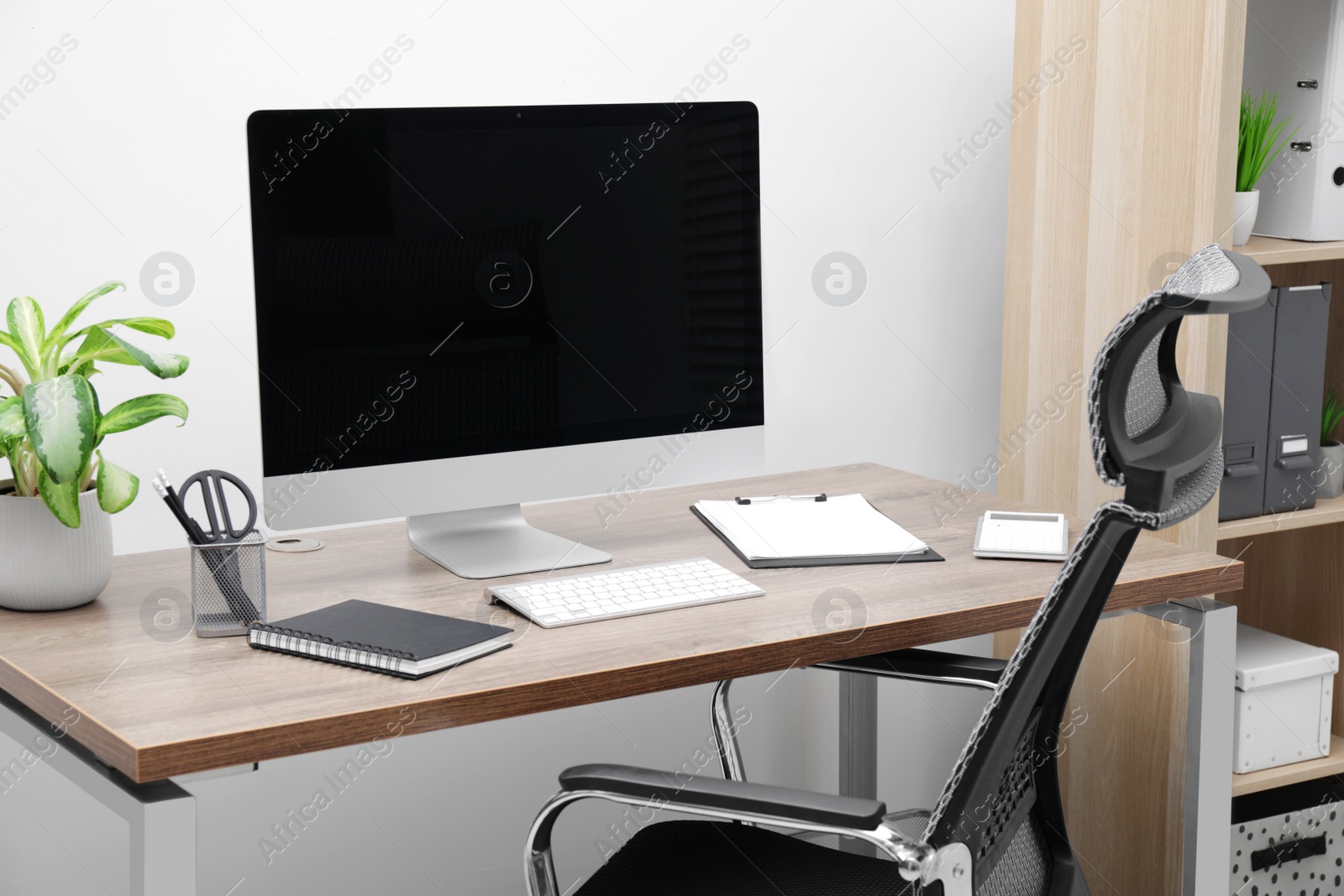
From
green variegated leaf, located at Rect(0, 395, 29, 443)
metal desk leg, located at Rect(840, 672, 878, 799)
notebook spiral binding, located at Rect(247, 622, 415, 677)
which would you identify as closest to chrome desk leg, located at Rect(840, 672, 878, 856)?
metal desk leg, located at Rect(840, 672, 878, 799)

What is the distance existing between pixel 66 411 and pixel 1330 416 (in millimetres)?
2105

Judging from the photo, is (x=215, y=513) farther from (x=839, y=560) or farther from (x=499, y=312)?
(x=839, y=560)

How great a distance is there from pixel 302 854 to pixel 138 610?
2.83 feet

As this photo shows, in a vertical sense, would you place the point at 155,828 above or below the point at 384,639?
below

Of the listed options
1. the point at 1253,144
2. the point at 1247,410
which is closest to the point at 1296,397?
the point at 1247,410

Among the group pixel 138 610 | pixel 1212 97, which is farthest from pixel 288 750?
pixel 1212 97

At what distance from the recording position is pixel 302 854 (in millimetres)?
2172

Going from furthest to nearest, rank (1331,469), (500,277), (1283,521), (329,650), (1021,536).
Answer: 1. (1331,469)
2. (1283,521)
3. (1021,536)
4. (500,277)
5. (329,650)

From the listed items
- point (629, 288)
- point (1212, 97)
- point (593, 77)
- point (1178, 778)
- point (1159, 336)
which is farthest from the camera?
point (593, 77)

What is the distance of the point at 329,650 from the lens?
1.30 m

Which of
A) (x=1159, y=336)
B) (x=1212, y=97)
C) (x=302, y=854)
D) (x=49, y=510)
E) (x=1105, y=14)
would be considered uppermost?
(x=1105, y=14)

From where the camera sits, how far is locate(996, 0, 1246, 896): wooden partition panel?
2004 mm

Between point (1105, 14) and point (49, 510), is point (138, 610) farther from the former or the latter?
point (1105, 14)

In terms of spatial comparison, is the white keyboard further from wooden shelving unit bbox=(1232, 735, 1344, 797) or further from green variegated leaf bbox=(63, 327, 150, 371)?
wooden shelving unit bbox=(1232, 735, 1344, 797)
